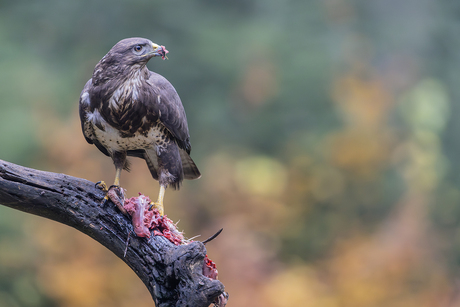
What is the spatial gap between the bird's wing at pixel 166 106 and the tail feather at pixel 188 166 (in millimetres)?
295

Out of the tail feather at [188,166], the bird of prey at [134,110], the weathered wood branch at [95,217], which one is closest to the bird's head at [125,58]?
the bird of prey at [134,110]

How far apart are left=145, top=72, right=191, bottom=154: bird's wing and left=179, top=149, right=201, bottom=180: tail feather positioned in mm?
295

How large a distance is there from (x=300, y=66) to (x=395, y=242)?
131 inches

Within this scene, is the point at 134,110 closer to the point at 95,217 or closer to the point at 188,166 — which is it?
the point at 95,217

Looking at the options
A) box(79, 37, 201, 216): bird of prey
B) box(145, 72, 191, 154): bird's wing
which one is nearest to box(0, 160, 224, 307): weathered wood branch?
box(79, 37, 201, 216): bird of prey

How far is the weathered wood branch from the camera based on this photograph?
105 inches

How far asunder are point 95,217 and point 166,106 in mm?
855

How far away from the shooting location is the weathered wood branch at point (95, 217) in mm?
2666

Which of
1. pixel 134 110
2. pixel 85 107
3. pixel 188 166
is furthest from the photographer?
pixel 188 166

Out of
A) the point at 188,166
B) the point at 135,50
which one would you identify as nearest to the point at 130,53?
the point at 135,50

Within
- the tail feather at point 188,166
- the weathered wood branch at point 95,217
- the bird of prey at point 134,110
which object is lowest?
the weathered wood branch at point 95,217

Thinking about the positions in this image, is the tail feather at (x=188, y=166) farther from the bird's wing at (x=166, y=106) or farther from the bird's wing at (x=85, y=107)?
the bird's wing at (x=85, y=107)

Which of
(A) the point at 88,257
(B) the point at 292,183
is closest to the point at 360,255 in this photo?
(B) the point at 292,183

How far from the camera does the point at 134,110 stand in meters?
3.00
